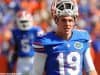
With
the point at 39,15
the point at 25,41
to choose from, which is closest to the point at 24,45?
the point at 25,41

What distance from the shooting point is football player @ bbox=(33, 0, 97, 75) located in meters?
2.15

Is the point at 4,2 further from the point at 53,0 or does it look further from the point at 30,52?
the point at 53,0

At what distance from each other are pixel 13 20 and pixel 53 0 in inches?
180

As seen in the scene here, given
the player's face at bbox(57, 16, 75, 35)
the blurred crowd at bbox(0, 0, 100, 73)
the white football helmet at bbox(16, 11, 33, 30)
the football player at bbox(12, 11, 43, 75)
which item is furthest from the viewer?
the blurred crowd at bbox(0, 0, 100, 73)

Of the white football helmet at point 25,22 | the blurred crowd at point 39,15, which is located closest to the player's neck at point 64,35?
the white football helmet at point 25,22

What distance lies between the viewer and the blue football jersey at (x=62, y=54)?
215 centimetres

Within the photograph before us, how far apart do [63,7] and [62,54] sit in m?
0.24

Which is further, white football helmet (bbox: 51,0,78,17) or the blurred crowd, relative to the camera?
the blurred crowd

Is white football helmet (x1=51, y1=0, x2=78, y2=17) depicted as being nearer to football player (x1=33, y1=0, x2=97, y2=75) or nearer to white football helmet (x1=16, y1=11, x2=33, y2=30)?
football player (x1=33, y1=0, x2=97, y2=75)

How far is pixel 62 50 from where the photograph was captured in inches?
85.4

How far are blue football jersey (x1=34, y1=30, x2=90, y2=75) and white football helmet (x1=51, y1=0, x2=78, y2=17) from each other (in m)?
0.14

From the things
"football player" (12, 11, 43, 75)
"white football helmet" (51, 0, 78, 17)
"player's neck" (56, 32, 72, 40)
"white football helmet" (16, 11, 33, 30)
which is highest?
"white football helmet" (51, 0, 78, 17)

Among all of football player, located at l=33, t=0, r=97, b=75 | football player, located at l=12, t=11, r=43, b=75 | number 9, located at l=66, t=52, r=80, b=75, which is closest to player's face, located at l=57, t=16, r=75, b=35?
football player, located at l=33, t=0, r=97, b=75

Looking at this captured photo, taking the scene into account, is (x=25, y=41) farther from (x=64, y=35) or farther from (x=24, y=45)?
(x=64, y=35)
